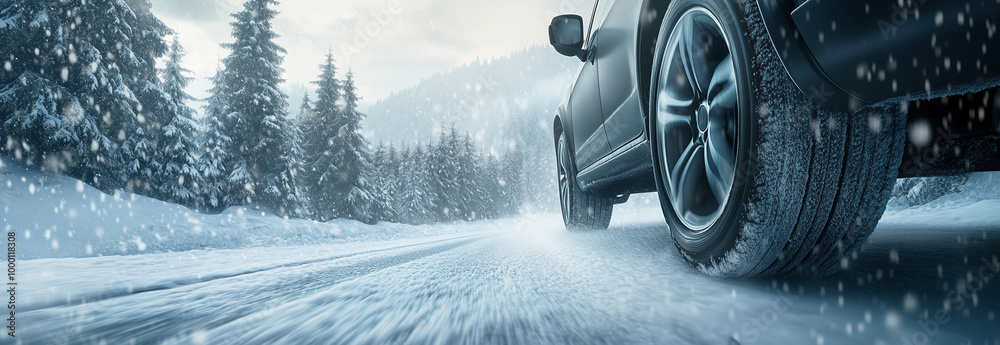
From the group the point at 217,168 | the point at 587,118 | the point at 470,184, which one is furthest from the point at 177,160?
the point at 470,184

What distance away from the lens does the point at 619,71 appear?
261cm

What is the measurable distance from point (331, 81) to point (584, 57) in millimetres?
22733

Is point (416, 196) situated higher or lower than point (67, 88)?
lower

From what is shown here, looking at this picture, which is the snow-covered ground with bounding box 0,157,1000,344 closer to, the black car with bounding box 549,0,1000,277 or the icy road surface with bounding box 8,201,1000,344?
the icy road surface with bounding box 8,201,1000,344

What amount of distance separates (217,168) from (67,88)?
6.24 metres

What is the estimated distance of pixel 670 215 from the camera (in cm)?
197

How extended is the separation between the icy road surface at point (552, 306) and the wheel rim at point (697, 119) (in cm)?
31

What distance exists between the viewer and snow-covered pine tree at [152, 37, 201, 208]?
16.0 metres

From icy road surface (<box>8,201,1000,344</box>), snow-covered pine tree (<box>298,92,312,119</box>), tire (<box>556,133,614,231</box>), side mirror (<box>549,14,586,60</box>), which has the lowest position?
icy road surface (<box>8,201,1000,344</box>)

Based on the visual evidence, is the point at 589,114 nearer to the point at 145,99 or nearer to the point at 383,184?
the point at 145,99

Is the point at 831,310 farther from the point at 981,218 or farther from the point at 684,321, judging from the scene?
the point at 981,218

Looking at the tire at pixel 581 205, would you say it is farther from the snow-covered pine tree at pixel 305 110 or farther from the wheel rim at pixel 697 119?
the snow-covered pine tree at pixel 305 110

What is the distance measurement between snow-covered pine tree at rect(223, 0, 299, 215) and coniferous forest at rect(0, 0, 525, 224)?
0.14ft

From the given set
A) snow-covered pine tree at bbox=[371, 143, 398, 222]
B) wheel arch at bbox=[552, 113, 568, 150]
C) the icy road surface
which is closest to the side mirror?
wheel arch at bbox=[552, 113, 568, 150]
